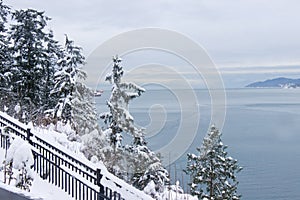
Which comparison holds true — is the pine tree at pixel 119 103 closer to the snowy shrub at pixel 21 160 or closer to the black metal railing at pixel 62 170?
the black metal railing at pixel 62 170

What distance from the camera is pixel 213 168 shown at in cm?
2148

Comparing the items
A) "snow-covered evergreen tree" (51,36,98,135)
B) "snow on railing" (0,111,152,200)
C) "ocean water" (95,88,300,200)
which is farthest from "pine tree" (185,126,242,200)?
"snow on railing" (0,111,152,200)

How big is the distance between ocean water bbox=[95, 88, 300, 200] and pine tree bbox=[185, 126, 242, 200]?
2.74ft

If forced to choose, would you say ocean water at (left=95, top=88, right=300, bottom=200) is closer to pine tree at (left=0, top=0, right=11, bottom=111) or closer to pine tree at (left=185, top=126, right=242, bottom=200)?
pine tree at (left=185, top=126, right=242, bottom=200)

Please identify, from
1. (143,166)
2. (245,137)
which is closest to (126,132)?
(143,166)

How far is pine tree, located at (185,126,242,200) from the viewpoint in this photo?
69.5ft

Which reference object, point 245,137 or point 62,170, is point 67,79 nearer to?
point 62,170

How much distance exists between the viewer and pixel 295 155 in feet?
107

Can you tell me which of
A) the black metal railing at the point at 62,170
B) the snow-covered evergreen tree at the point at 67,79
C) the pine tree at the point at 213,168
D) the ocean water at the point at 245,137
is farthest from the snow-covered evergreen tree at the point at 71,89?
the black metal railing at the point at 62,170

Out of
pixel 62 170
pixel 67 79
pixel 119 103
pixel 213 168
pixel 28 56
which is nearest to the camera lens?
pixel 62 170

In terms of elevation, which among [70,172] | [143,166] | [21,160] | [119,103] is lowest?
[21,160]

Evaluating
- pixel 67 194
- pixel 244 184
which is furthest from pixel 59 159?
pixel 244 184

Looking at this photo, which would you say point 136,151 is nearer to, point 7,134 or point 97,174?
point 7,134

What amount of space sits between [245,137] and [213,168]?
1611cm
